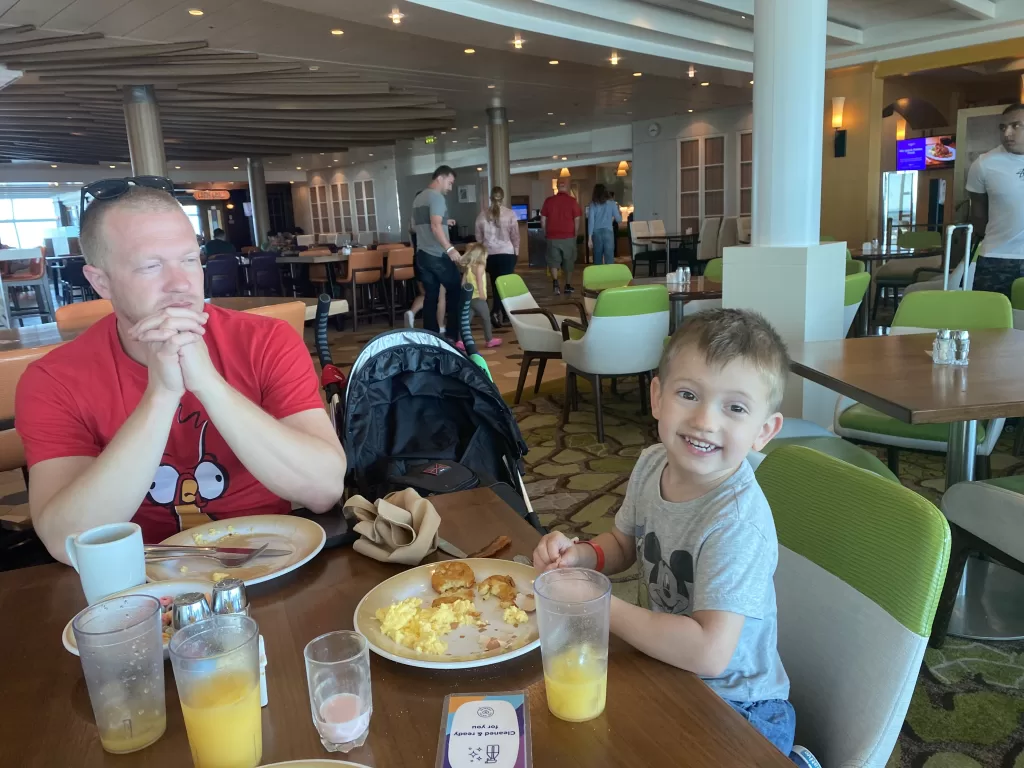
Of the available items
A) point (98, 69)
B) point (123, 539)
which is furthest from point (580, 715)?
point (98, 69)

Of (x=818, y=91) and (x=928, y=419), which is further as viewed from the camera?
(x=818, y=91)

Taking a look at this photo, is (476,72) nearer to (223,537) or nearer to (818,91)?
(818,91)

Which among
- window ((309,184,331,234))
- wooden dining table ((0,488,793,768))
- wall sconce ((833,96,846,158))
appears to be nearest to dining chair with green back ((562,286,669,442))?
wooden dining table ((0,488,793,768))

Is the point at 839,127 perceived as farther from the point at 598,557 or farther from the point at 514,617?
the point at 514,617

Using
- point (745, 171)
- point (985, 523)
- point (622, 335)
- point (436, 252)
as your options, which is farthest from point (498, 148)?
point (985, 523)

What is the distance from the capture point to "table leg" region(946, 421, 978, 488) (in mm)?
2387

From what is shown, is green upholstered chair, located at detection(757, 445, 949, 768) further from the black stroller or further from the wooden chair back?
the wooden chair back

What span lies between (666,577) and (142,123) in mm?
9145

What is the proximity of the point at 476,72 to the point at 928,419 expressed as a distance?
28.5ft

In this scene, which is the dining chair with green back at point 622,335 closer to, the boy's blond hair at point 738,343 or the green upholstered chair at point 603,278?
the green upholstered chair at point 603,278

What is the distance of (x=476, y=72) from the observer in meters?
9.36

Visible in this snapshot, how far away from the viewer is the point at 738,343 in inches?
43.3

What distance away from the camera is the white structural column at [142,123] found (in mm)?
8344

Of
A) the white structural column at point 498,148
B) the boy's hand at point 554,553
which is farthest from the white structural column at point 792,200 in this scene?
the white structural column at point 498,148
